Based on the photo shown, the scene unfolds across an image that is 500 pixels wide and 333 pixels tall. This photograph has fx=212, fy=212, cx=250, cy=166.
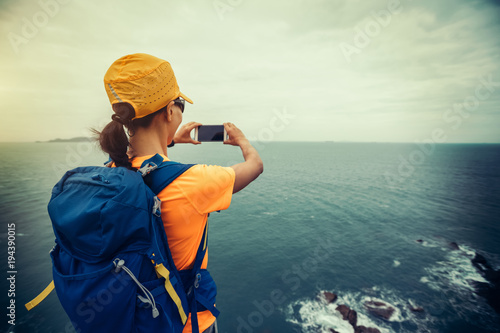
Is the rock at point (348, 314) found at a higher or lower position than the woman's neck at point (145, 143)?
lower

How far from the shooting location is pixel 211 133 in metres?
2.61

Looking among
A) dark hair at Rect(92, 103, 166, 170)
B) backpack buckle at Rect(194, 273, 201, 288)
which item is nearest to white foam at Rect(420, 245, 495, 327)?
backpack buckle at Rect(194, 273, 201, 288)

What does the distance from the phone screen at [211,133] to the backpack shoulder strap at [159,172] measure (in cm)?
94

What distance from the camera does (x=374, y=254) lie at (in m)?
28.4

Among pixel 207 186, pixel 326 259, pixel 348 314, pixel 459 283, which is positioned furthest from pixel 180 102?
pixel 459 283

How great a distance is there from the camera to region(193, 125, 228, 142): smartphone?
2.55 metres

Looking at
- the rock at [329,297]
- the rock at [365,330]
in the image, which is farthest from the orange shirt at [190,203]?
the rock at [329,297]

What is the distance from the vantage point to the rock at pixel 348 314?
17641 millimetres

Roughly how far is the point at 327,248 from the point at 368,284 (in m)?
8.09

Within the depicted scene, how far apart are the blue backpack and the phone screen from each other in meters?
0.99

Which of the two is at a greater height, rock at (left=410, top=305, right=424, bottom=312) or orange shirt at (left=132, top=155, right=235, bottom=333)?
orange shirt at (left=132, top=155, right=235, bottom=333)

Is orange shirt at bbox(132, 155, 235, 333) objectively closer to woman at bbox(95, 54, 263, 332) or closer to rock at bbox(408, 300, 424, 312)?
woman at bbox(95, 54, 263, 332)

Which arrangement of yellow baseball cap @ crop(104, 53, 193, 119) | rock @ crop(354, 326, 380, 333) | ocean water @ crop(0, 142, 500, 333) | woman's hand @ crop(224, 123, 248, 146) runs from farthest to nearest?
ocean water @ crop(0, 142, 500, 333) → rock @ crop(354, 326, 380, 333) → woman's hand @ crop(224, 123, 248, 146) → yellow baseball cap @ crop(104, 53, 193, 119)

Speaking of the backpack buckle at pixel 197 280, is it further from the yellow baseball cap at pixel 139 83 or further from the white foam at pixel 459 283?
the white foam at pixel 459 283
